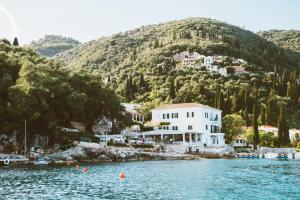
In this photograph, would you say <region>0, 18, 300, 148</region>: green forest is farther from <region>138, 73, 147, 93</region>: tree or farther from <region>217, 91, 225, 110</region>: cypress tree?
<region>217, 91, 225, 110</region>: cypress tree

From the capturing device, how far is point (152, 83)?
137375 millimetres

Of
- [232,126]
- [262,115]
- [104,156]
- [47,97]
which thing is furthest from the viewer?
[262,115]

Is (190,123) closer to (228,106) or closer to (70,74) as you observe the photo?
(228,106)

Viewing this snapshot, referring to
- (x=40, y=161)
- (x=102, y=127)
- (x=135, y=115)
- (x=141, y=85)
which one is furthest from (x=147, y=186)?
(x=141, y=85)

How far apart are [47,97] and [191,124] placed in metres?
35.0

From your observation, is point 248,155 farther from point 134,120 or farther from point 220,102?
point 134,120

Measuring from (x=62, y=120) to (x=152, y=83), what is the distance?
6878 cm

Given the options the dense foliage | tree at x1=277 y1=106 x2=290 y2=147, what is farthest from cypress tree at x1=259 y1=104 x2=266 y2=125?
the dense foliage

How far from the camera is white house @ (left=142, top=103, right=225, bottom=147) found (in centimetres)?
8819

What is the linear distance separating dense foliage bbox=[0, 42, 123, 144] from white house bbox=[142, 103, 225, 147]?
39.8 feet

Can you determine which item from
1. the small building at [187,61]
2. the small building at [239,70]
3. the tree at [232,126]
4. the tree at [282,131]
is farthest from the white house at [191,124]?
the small building at [187,61]

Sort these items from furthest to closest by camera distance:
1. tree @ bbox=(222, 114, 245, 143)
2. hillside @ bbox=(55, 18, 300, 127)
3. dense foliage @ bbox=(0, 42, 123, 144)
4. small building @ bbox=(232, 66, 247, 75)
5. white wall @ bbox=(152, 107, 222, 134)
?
small building @ bbox=(232, 66, 247, 75), hillside @ bbox=(55, 18, 300, 127), tree @ bbox=(222, 114, 245, 143), white wall @ bbox=(152, 107, 222, 134), dense foliage @ bbox=(0, 42, 123, 144)

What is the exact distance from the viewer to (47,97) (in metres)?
63.7

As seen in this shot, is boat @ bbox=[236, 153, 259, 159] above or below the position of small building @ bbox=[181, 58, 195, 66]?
below
